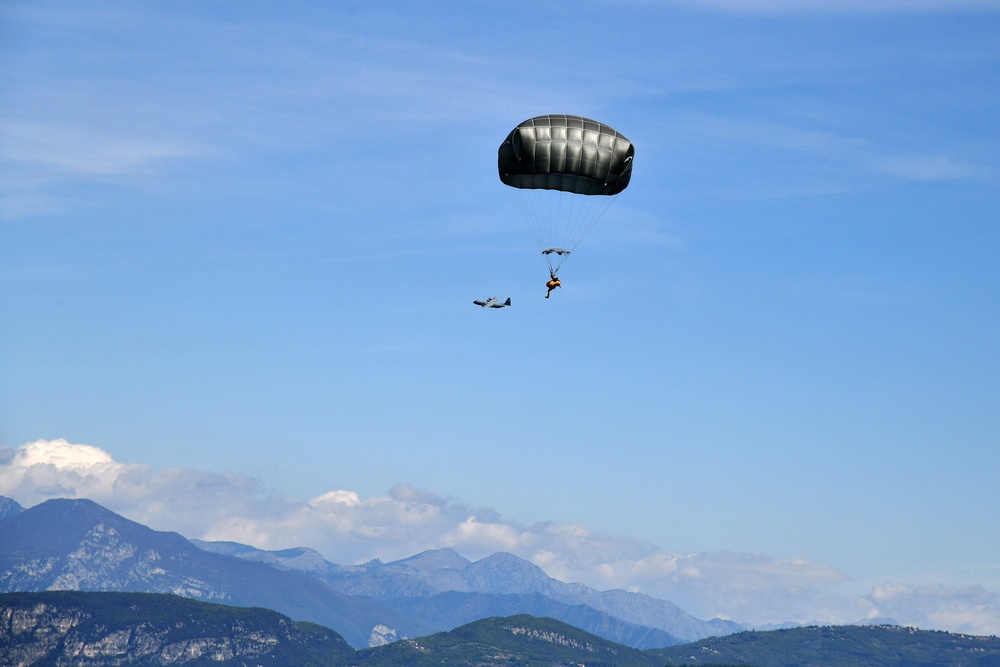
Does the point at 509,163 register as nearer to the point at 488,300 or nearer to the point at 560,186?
the point at 560,186

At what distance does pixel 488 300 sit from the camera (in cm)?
14775

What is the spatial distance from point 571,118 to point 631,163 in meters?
9.14

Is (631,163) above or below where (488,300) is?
above

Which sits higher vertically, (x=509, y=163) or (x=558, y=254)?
(x=509, y=163)

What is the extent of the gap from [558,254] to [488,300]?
430 inches

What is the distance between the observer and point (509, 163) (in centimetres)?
14050

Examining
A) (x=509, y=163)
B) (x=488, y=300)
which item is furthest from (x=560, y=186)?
(x=488, y=300)

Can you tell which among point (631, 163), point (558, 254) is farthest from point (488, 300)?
point (631, 163)

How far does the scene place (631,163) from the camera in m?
145

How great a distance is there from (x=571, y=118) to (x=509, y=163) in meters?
8.53

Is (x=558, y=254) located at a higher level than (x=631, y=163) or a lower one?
lower

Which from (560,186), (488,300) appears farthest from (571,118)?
(488,300)

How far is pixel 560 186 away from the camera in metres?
143

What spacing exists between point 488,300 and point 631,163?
2246 centimetres
